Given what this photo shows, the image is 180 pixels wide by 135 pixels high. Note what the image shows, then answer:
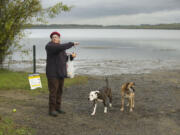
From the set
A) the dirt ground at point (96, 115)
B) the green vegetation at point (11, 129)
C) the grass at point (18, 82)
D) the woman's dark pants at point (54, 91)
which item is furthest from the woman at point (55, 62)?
the grass at point (18, 82)

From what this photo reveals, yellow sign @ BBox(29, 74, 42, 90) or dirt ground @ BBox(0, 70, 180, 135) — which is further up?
yellow sign @ BBox(29, 74, 42, 90)

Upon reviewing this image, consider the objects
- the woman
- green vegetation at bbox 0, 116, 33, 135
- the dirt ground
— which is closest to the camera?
green vegetation at bbox 0, 116, 33, 135

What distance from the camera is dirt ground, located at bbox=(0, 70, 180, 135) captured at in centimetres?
679

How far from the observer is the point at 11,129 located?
6344 millimetres

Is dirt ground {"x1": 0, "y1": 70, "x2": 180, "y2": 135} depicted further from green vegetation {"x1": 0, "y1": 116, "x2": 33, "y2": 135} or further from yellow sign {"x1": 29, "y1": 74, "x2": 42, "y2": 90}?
yellow sign {"x1": 29, "y1": 74, "x2": 42, "y2": 90}

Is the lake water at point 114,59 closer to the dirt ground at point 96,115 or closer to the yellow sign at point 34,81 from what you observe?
the yellow sign at point 34,81

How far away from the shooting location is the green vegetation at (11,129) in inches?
243

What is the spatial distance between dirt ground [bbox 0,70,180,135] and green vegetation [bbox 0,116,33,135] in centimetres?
25

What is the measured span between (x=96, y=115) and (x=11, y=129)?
2.98m

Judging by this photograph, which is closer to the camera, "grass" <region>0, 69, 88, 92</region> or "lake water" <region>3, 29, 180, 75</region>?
"grass" <region>0, 69, 88, 92</region>

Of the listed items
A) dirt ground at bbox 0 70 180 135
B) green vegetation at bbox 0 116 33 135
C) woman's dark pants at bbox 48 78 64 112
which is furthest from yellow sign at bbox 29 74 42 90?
green vegetation at bbox 0 116 33 135

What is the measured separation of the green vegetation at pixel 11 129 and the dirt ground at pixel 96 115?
25 centimetres

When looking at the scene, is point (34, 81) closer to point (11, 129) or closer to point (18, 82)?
point (18, 82)

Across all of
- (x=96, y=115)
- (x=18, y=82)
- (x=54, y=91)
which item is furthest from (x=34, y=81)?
(x=96, y=115)
